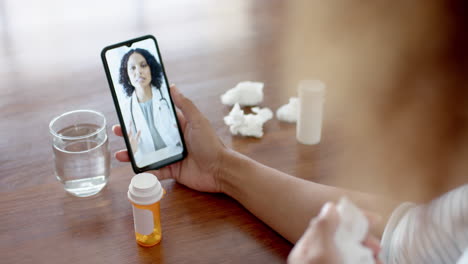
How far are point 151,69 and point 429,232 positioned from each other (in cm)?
55

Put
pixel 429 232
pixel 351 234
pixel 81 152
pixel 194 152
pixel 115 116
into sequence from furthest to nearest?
pixel 115 116
pixel 194 152
pixel 81 152
pixel 429 232
pixel 351 234

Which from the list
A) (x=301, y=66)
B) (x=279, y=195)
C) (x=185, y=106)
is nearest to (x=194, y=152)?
(x=185, y=106)

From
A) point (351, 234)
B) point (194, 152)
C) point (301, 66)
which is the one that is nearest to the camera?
point (351, 234)

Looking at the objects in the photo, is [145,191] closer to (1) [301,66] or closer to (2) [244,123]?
(2) [244,123]

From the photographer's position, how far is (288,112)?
3.96 feet

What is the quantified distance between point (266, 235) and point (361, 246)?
34 centimetres

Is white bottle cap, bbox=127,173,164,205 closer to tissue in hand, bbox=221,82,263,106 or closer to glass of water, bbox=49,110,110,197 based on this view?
glass of water, bbox=49,110,110,197

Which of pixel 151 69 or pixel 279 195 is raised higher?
pixel 151 69

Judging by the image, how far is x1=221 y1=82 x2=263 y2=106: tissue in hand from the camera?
1244 mm

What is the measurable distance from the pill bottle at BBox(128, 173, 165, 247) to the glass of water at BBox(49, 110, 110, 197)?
0.13 m

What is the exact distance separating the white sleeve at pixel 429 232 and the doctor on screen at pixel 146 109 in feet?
1.45

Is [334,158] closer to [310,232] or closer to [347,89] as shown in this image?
[347,89]

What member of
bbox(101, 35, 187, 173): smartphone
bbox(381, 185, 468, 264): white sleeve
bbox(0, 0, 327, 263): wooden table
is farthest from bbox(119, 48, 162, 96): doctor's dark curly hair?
bbox(381, 185, 468, 264): white sleeve

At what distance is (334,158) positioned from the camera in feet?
3.61
